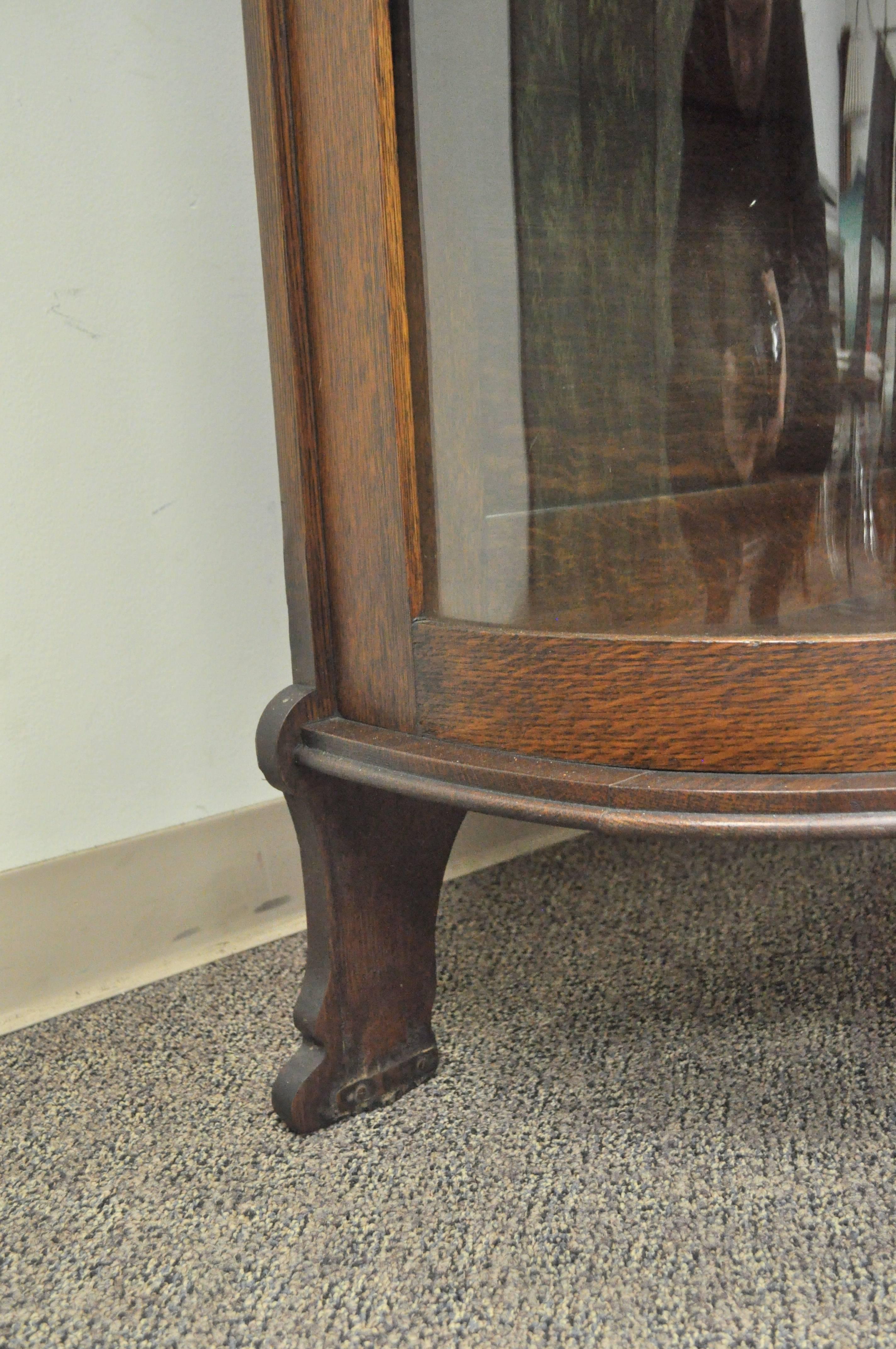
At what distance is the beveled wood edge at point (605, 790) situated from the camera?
43 cm

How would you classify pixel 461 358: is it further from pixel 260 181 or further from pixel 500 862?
pixel 500 862

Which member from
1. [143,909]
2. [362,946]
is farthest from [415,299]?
[143,909]

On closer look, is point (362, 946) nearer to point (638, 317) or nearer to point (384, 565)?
point (384, 565)

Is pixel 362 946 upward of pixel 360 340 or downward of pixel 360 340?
downward

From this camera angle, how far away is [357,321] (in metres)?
0.51

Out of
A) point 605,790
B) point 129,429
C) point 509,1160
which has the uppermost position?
point 129,429

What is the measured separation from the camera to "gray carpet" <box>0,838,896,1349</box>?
1.54ft

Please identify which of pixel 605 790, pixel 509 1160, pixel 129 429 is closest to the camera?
pixel 605 790

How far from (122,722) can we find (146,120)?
38 cm

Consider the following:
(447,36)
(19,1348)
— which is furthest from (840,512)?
(19,1348)

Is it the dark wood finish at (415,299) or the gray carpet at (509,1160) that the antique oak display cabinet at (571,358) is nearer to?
the dark wood finish at (415,299)

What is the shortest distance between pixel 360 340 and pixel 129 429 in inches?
11.6

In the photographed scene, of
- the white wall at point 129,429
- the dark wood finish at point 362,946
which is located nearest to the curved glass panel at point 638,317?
the dark wood finish at point 362,946

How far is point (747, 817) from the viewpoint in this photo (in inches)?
16.9
